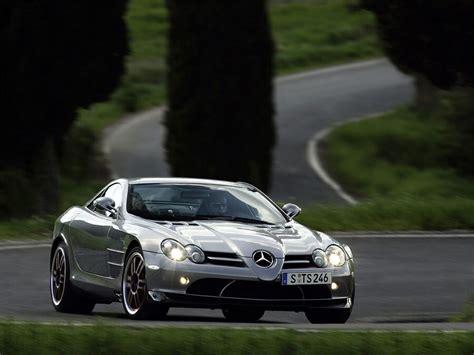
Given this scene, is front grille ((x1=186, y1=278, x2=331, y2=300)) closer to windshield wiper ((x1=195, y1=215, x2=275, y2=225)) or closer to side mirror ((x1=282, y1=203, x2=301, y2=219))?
windshield wiper ((x1=195, y1=215, x2=275, y2=225))

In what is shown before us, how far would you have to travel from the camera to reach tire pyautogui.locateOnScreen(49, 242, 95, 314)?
45.9ft

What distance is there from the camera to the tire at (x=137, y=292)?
12.2m

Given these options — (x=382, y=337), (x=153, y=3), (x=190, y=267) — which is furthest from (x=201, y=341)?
(x=153, y=3)

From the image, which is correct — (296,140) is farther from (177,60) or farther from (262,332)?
(262,332)

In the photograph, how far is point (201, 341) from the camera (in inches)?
372

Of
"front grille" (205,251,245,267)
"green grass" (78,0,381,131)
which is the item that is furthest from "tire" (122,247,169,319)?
"green grass" (78,0,381,131)

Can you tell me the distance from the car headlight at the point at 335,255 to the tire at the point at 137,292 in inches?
Answer: 56.0

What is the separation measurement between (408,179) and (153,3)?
28.0 metres

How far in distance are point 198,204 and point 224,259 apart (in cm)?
143

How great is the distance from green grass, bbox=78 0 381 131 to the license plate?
28.4m

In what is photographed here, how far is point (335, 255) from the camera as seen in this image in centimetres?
1264

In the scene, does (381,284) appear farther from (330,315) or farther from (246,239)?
(246,239)

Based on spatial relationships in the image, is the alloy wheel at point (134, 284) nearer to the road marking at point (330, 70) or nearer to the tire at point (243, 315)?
the tire at point (243, 315)

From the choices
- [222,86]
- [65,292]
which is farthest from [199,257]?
[222,86]
